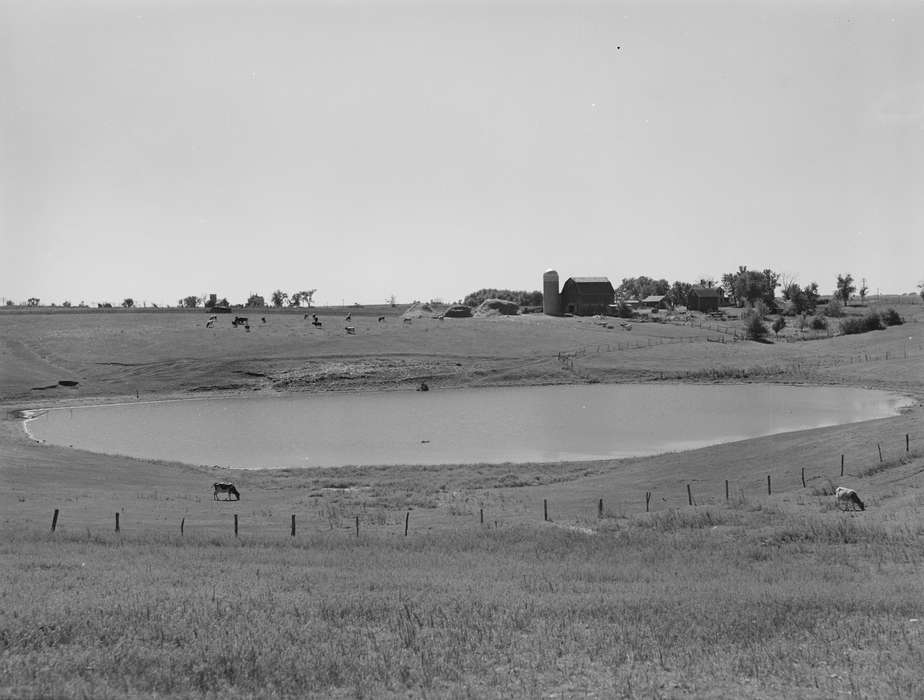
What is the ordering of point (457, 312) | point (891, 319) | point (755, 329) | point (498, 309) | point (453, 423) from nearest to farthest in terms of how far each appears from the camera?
point (453, 423)
point (755, 329)
point (891, 319)
point (457, 312)
point (498, 309)

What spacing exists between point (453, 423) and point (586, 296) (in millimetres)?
121284

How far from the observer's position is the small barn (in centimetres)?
18938

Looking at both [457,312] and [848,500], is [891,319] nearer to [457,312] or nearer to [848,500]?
[457,312]

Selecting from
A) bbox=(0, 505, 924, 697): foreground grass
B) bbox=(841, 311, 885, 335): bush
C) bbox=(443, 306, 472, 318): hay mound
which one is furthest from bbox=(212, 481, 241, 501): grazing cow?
bbox=(841, 311, 885, 335): bush

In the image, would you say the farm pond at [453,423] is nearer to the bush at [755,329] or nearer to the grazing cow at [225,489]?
the grazing cow at [225,489]

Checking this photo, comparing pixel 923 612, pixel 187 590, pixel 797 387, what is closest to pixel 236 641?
pixel 187 590

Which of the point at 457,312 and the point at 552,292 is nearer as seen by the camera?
the point at 457,312

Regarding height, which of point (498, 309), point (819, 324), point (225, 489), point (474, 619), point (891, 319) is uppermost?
point (498, 309)

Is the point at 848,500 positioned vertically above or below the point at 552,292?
below

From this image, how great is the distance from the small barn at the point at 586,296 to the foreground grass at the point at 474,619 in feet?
A: 534

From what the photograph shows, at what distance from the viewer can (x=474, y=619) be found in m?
17.1

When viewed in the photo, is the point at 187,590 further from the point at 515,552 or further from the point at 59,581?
the point at 515,552

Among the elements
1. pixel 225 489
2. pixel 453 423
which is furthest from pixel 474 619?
pixel 453 423

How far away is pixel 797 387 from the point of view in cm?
9925
